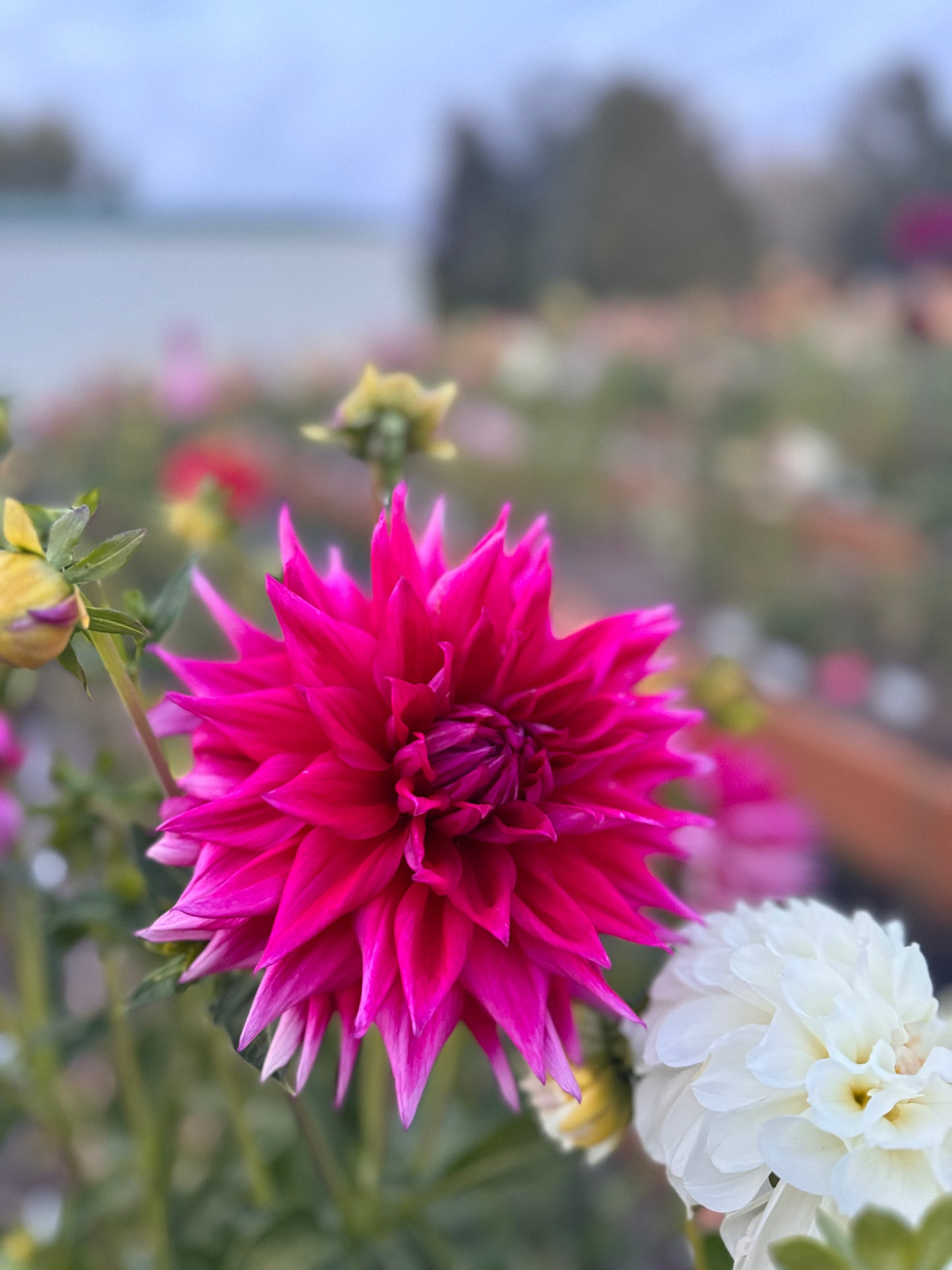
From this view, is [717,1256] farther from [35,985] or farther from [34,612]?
[35,985]

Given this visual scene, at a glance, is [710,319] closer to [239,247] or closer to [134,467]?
[134,467]

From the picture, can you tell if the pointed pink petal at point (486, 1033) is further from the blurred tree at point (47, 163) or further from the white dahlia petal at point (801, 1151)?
the blurred tree at point (47, 163)

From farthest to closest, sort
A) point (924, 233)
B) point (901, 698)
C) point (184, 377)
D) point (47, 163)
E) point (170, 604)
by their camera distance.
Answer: point (47, 163)
point (924, 233)
point (184, 377)
point (901, 698)
point (170, 604)

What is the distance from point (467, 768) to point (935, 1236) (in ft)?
0.33

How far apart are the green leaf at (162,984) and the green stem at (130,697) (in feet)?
0.11

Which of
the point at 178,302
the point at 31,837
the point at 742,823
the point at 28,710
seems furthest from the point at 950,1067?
the point at 178,302

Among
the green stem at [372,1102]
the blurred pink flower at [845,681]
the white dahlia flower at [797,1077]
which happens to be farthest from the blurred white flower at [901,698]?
the white dahlia flower at [797,1077]

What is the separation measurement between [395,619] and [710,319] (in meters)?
2.16

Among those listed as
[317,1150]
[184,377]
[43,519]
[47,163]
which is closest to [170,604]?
[43,519]

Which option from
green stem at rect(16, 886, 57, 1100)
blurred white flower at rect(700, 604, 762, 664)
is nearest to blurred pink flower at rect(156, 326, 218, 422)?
blurred white flower at rect(700, 604, 762, 664)

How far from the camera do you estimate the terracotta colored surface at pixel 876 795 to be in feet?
Answer: 2.95

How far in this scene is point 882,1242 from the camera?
129mm

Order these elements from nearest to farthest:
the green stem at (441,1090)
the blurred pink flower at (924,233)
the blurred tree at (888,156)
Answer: the green stem at (441,1090)
the blurred pink flower at (924,233)
the blurred tree at (888,156)

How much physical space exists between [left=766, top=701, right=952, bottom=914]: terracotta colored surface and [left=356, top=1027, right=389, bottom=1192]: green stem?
0.67 m
